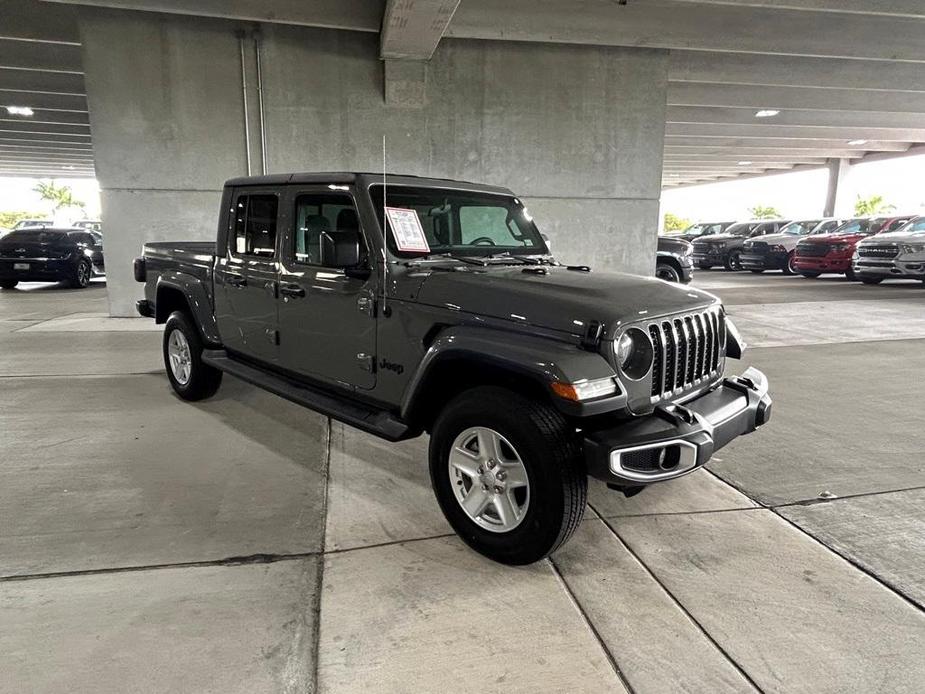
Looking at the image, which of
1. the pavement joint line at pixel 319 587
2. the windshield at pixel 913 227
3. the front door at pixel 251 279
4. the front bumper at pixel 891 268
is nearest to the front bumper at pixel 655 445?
the pavement joint line at pixel 319 587

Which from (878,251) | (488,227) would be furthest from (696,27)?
(488,227)

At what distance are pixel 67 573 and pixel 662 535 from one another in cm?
280

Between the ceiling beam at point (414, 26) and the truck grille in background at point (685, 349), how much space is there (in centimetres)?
600

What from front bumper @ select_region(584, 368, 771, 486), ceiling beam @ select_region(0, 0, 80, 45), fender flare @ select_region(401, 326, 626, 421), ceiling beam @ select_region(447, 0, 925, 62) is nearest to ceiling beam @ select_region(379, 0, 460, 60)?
ceiling beam @ select_region(447, 0, 925, 62)

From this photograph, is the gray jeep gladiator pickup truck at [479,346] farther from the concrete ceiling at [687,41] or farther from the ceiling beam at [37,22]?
the ceiling beam at [37,22]

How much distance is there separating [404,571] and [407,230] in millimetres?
1805

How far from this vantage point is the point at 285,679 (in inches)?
81.6

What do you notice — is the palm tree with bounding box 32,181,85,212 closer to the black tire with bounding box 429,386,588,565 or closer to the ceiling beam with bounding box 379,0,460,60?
the ceiling beam with bounding box 379,0,460,60

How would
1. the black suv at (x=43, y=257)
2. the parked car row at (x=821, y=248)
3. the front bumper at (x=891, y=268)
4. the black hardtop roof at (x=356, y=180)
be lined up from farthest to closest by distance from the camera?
the black suv at (x=43, y=257), the parked car row at (x=821, y=248), the front bumper at (x=891, y=268), the black hardtop roof at (x=356, y=180)

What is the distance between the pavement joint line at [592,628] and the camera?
208cm

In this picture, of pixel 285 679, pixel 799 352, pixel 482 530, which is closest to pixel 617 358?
pixel 482 530

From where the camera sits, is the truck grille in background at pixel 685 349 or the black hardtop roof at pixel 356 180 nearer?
the truck grille in background at pixel 685 349

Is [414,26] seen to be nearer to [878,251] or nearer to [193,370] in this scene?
[193,370]

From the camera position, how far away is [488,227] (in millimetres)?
3982
